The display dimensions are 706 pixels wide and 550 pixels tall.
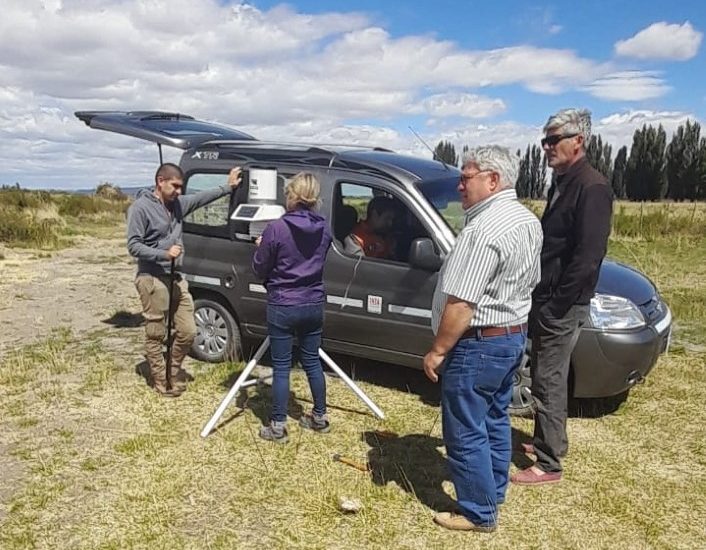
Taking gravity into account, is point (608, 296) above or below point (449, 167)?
below

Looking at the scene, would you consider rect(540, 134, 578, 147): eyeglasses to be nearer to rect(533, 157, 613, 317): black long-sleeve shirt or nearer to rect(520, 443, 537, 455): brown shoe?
rect(533, 157, 613, 317): black long-sleeve shirt

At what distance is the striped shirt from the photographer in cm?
312

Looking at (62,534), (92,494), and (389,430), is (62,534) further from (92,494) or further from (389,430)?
(389,430)

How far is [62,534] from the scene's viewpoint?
3613 mm

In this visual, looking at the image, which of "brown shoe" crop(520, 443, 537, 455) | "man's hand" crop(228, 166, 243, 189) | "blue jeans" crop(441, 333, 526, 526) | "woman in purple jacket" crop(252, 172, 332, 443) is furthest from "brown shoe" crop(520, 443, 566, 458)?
"man's hand" crop(228, 166, 243, 189)

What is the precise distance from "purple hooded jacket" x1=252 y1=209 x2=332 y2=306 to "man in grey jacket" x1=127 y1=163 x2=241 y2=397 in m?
1.08

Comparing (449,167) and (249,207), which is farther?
(449,167)

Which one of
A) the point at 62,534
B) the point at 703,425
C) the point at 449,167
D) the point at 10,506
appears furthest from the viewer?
the point at 449,167

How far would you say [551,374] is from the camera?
13.3ft

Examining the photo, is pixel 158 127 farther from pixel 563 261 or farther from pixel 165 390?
pixel 563 261

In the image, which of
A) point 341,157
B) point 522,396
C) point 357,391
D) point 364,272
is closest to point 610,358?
point 522,396

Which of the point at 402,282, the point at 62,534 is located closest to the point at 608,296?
the point at 402,282

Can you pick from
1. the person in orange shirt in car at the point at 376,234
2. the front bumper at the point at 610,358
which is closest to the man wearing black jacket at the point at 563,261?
the front bumper at the point at 610,358

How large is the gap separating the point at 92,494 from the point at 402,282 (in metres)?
2.63
